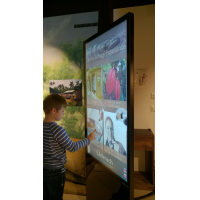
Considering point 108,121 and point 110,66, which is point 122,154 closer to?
Answer: point 108,121

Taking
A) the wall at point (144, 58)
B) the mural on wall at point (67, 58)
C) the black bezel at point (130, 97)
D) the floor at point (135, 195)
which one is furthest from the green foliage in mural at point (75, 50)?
the floor at point (135, 195)

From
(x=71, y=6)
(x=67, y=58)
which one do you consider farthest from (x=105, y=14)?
(x=67, y=58)

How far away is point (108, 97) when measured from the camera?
103 cm

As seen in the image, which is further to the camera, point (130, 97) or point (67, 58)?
point (67, 58)

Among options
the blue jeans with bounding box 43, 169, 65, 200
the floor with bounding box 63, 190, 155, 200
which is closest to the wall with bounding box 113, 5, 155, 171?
the floor with bounding box 63, 190, 155, 200

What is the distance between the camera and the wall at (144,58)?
884 mm

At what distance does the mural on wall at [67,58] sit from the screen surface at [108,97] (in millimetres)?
55

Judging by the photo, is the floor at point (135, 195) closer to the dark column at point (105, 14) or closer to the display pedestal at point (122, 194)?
the display pedestal at point (122, 194)

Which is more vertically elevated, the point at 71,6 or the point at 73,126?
the point at 71,6

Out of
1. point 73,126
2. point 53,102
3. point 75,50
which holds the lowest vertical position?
point 73,126

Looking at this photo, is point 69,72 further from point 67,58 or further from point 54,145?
point 54,145

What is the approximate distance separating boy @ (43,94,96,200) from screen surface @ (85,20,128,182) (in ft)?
0.50

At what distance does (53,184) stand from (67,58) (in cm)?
76
